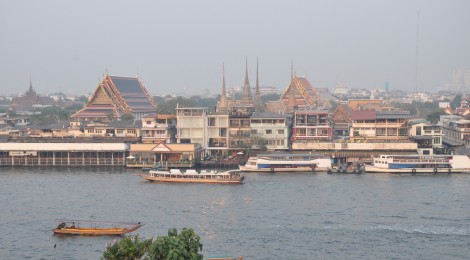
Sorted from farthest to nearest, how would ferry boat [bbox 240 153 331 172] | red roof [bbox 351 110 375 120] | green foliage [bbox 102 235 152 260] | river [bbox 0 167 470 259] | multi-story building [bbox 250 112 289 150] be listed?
1. multi-story building [bbox 250 112 289 150]
2. red roof [bbox 351 110 375 120]
3. ferry boat [bbox 240 153 331 172]
4. river [bbox 0 167 470 259]
5. green foliage [bbox 102 235 152 260]

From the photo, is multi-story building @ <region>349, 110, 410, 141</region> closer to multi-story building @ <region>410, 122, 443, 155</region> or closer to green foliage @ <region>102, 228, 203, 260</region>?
multi-story building @ <region>410, 122, 443, 155</region>

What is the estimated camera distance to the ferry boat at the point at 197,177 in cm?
4341

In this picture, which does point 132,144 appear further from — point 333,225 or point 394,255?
point 394,255

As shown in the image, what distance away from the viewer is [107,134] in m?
58.3

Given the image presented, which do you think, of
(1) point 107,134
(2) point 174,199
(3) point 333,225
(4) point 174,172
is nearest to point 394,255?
(3) point 333,225

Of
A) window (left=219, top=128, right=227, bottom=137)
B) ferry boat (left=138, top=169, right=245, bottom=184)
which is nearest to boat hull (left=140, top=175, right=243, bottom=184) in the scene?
ferry boat (left=138, top=169, right=245, bottom=184)

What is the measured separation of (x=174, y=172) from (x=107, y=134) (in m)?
15.5

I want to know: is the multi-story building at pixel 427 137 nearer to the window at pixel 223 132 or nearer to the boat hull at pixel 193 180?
the window at pixel 223 132

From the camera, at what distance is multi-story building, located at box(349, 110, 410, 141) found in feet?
179

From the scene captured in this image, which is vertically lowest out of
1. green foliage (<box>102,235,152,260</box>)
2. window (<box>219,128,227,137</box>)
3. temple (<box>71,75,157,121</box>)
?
green foliage (<box>102,235,152,260</box>)

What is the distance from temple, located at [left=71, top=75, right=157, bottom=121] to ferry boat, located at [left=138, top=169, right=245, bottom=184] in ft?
83.5

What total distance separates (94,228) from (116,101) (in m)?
50.6

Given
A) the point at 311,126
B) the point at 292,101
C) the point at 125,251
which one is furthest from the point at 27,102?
the point at 125,251

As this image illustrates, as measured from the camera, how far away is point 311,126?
56.2m
